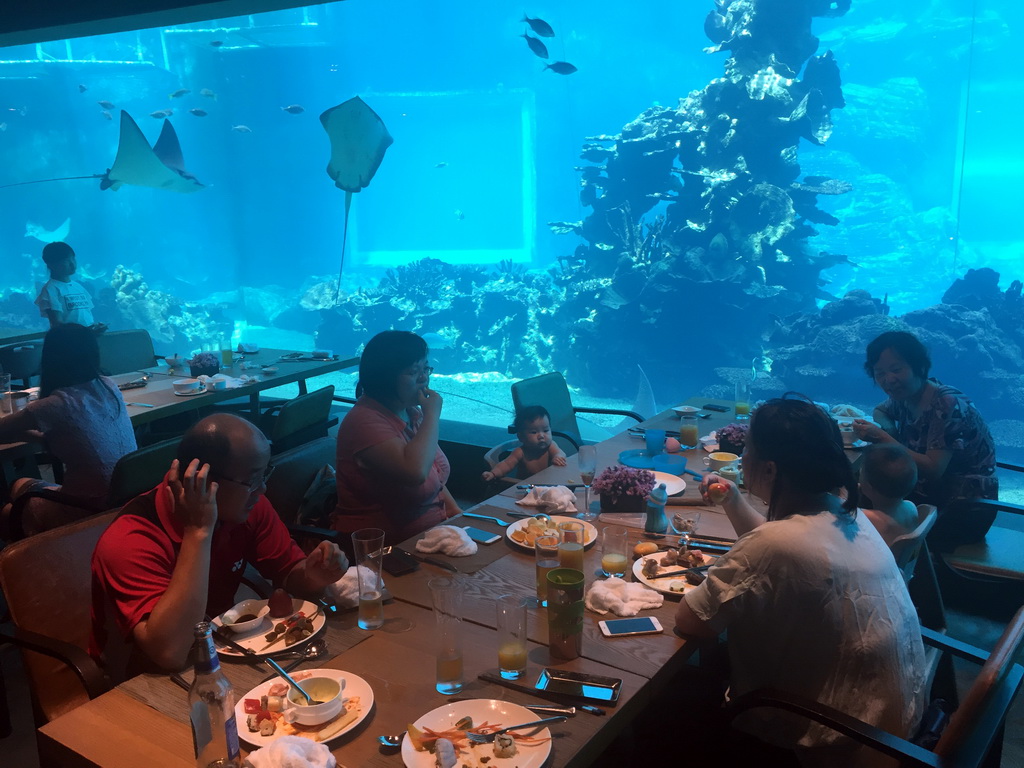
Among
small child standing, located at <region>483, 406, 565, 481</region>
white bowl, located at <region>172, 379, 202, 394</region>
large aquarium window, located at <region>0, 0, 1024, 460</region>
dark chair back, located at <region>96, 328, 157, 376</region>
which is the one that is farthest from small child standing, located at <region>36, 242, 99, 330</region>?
small child standing, located at <region>483, 406, 565, 481</region>

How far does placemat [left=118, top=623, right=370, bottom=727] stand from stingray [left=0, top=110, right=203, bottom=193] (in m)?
11.1

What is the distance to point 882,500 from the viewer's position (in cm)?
235

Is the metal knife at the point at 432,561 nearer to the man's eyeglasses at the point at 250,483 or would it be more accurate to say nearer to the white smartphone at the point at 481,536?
the white smartphone at the point at 481,536

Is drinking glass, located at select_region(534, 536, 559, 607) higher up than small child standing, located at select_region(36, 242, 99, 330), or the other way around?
small child standing, located at select_region(36, 242, 99, 330)

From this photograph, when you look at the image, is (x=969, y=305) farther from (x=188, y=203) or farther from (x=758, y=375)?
(x=188, y=203)

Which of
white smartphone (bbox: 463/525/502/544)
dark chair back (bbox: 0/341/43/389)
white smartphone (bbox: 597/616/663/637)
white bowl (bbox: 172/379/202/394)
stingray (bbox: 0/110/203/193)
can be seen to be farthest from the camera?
stingray (bbox: 0/110/203/193)

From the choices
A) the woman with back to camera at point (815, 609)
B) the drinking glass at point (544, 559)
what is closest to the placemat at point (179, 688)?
the drinking glass at point (544, 559)

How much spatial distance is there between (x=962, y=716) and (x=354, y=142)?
10230 millimetres

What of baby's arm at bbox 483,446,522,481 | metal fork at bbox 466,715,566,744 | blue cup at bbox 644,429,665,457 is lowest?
baby's arm at bbox 483,446,522,481

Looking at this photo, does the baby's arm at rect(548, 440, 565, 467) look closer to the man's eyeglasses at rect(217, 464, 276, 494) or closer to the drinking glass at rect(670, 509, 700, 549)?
the drinking glass at rect(670, 509, 700, 549)

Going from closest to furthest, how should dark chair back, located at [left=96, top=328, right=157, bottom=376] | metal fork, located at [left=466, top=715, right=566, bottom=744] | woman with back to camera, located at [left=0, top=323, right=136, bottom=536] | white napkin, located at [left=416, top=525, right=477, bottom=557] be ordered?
metal fork, located at [left=466, top=715, right=566, bottom=744], white napkin, located at [left=416, top=525, right=477, bottom=557], woman with back to camera, located at [left=0, top=323, right=136, bottom=536], dark chair back, located at [left=96, top=328, right=157, bottom=376]

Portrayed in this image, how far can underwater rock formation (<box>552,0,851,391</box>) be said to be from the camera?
→ 410 inches

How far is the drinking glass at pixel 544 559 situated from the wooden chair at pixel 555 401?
2322 millimetres

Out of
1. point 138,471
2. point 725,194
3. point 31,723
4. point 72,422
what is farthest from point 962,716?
point 725,194
